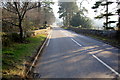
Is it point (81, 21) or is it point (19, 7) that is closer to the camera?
point (19, 7)

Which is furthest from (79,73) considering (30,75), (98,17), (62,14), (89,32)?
(62,14)

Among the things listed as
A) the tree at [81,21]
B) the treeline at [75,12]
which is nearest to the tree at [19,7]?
the treeline at [75,12]

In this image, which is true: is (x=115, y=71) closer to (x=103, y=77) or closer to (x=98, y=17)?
(x=103, y=77)

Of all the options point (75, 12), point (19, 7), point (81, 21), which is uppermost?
point (75, 12)

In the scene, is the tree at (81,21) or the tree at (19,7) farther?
the tree at (81,21)

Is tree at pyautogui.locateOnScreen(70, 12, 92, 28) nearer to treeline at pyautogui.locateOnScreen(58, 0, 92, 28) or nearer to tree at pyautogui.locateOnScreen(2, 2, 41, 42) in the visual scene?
treeline at pyautogui.locateOnScreen(58, 0, 92, 28)

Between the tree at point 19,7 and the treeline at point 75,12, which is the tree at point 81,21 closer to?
the treeline at point 75,12

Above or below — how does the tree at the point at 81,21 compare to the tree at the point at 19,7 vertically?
above

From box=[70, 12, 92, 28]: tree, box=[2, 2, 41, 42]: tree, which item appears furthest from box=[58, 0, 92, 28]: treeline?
box=[2, 2, 41, 42]: tree

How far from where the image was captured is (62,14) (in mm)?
68875

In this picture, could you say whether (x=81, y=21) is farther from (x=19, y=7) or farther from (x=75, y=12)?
(x=19, y=7)

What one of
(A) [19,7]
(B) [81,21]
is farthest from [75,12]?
(A) [19,7]

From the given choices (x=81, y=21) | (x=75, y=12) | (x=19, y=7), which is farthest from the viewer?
(x=75, y=12)

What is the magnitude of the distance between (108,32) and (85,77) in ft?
51.3
